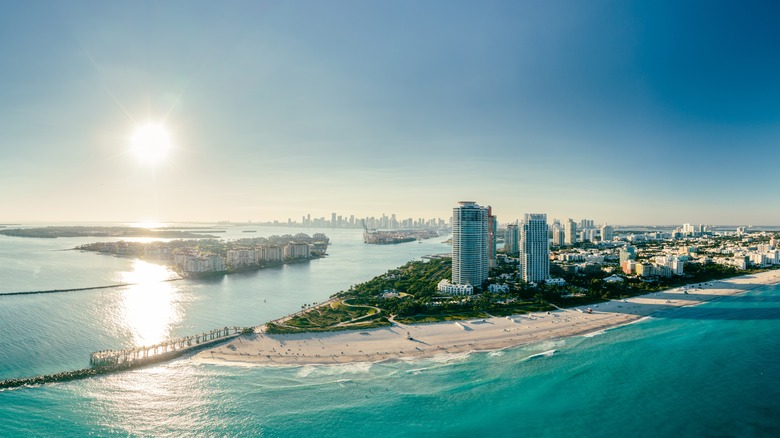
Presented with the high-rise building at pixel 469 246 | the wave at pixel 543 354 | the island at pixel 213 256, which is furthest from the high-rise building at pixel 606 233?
the wave at pixel 543 354

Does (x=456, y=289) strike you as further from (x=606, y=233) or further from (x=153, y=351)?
(x=606, y=233)

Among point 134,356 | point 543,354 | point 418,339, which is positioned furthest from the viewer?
point 418,339

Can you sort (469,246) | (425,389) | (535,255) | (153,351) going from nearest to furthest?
(425,389), (153,351), (469,246), (535,255)

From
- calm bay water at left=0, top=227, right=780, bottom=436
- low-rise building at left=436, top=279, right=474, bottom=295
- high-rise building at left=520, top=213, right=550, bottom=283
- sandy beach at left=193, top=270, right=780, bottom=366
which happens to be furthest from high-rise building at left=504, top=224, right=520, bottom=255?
calm bay water at left=0, top=227, right=780, bottom=436

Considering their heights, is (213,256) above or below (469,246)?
below

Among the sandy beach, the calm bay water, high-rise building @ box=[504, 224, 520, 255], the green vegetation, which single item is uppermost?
high-rise building @ box=[504, 224, 520, 255]

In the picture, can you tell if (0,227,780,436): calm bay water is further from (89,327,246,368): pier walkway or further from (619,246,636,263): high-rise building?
(619,246,636,263): high-rise building

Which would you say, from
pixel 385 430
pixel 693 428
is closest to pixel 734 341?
pixel 693 428

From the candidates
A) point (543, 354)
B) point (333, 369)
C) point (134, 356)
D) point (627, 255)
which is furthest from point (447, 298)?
point (627, 255)
